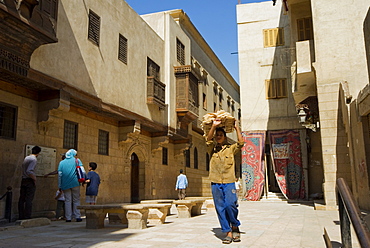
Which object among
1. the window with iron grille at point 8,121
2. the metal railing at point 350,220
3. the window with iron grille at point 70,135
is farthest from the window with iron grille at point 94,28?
the metal railing at point 350,220

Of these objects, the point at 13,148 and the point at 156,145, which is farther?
the point at 156,145

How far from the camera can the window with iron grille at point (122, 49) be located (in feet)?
47.6

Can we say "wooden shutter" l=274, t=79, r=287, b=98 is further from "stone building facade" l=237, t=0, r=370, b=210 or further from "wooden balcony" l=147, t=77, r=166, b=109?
"wooden balcony" l=147, t=77, r=166, b=109

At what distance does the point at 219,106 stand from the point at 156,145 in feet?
41.7

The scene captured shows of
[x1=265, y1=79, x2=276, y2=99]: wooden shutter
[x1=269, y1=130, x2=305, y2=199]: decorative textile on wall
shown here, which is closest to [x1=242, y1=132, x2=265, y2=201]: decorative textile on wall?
[x1=269, y1=130, x2=305, y2=199]: decorative textile on wall

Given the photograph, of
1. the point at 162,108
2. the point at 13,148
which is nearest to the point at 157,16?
the point at 162,108

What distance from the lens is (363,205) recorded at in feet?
33.4

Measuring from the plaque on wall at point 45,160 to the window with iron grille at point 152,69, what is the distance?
7.08 meters

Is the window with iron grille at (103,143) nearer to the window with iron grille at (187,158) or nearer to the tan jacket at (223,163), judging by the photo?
the tan jacket at (223,163)

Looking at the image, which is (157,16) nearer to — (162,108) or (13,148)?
(162,108)

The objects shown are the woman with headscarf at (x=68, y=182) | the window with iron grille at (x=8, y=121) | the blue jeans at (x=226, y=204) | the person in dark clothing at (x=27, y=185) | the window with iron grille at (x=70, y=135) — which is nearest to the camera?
the blue jeans at (x=226, y=204)

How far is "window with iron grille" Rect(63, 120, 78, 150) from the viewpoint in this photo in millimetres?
11622

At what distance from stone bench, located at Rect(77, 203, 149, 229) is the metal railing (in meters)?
3.93

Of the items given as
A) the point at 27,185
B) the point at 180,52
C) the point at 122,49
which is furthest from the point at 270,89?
the point at 27,185
